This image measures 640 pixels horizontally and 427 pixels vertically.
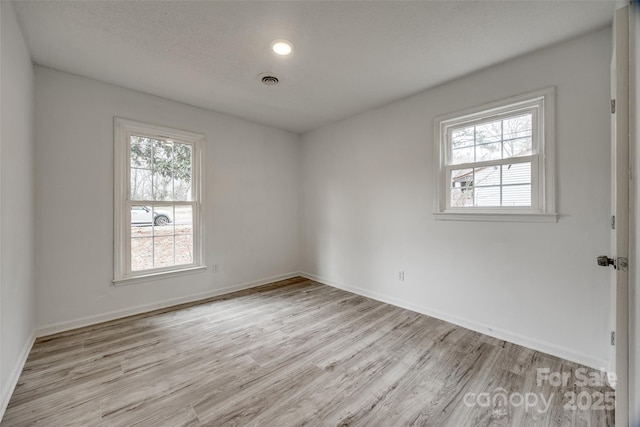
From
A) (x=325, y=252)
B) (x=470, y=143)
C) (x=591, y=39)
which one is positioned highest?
(x=591, y=39)

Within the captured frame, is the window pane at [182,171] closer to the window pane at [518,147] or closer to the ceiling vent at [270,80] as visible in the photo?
the ceiling vent at [270,80]

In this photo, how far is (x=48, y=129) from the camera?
8.35ft

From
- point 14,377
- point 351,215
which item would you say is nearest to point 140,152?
point 14,377

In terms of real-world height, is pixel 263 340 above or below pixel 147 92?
below

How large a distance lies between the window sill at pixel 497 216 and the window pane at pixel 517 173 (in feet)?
1.00

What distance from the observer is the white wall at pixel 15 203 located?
1.63 metres

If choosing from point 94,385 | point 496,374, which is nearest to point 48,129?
point 94,385

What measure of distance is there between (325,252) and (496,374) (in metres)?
2.71

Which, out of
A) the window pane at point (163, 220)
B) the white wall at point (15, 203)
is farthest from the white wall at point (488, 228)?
the white wall at point (15, 203)

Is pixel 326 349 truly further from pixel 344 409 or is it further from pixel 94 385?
pixel 94 385

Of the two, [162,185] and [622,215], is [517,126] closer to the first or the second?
[622,215]

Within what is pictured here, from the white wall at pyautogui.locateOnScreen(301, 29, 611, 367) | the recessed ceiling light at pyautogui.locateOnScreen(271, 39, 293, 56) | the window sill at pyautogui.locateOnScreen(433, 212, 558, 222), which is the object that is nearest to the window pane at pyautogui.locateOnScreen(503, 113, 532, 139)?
the white wall at pyautogui.locateOnScreen(301, 29, 611, 367)

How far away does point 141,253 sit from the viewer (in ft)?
10.3

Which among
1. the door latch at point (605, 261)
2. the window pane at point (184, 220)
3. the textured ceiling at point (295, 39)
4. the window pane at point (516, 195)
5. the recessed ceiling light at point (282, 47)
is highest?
the textured ceiling at point (295, 39)
